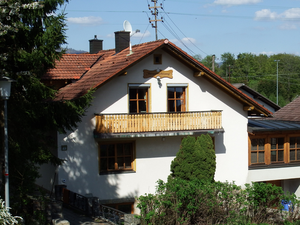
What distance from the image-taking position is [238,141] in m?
20.2

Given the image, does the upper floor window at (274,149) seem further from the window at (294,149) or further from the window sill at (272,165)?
the window sill at (272,165)

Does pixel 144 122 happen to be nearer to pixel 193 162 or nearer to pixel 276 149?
pixel 193 162

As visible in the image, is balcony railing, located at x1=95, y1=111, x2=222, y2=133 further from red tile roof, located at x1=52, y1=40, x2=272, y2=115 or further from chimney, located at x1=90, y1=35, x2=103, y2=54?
chimney, located at x1=90, y1=35, x2=103, y2=54

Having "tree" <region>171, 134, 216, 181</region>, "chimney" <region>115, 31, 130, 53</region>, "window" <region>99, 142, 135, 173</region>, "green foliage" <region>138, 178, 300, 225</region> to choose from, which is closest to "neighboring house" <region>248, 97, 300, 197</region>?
"tree" <region>171, 134, 216, 181</region>

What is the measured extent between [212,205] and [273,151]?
9936mm

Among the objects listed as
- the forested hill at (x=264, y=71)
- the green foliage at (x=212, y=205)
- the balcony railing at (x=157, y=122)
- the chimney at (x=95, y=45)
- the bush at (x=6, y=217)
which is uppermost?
the forested hill at (x=264, y=71)

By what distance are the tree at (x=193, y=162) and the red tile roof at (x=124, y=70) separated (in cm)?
366

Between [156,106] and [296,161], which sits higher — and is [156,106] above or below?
above

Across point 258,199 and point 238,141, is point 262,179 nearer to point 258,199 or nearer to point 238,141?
point 238,141

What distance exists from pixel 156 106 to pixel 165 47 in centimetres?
273

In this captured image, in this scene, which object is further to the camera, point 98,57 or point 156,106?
point 98,57

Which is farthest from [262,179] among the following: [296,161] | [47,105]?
[47,105]

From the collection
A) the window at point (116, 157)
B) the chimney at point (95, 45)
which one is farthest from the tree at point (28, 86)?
the chimney at point (95, 45)

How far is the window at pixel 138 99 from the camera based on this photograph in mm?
18672
